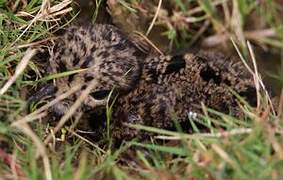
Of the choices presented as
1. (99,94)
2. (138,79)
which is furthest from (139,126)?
(138,79)

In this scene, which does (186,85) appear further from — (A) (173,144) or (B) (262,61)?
(B) (262,61)

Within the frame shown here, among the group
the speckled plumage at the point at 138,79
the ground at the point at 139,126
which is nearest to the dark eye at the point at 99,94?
the speckled plumage at the point at 138,79

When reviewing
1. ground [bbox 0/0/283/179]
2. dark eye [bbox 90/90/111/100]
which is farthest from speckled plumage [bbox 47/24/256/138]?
ground [bbox 0/0/283/179]

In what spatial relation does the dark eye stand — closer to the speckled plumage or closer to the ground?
the speckled plumage

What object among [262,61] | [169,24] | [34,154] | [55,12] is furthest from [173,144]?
[262,61]

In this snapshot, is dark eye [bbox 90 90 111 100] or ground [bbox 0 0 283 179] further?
dark eye [bbox 90 90 111 100]

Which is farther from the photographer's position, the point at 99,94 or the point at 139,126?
the point at 99,94

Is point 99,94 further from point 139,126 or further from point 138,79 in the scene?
point 139,126
